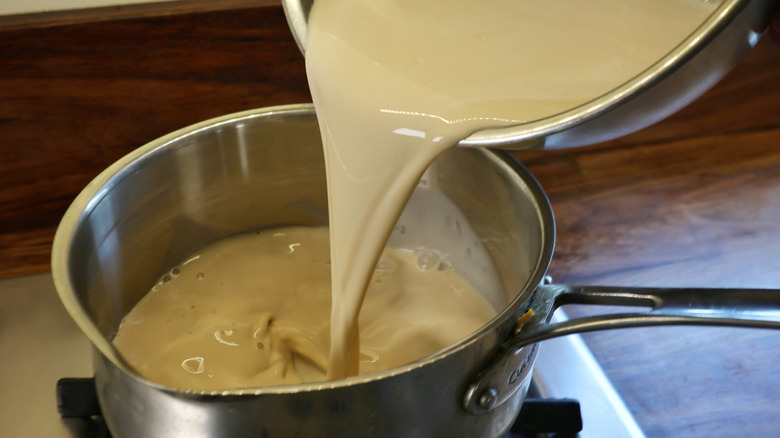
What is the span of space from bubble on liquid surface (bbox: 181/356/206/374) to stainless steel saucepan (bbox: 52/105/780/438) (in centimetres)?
8

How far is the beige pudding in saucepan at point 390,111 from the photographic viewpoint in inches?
21.7

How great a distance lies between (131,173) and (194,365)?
175 mm

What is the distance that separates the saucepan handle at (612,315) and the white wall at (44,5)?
533 mm

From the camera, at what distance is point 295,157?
789 mm

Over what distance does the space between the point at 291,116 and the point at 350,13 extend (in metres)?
0.15

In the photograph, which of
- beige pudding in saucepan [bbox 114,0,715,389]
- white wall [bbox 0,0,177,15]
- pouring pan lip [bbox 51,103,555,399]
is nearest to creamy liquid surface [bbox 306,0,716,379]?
beige pudding in saucepan [bbox 114,0,715,389]

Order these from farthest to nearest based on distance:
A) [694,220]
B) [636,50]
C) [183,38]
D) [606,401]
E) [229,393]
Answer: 1. [694,220]
2. [183,38]
3. [606,401]
4. [636,50]
5. [229,393]

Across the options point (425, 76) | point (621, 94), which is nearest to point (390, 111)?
point (425, 76)

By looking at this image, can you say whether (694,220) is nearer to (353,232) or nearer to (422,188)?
(422,188)

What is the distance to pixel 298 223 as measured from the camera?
86cm

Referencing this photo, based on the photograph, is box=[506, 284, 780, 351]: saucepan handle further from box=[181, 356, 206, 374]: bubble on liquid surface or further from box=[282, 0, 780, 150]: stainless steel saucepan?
box=[181, 356, 206, 374]: bubble on liquid surface

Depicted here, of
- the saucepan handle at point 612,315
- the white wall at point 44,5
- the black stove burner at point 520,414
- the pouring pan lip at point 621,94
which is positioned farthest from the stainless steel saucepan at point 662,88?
the white wall at point 44,5

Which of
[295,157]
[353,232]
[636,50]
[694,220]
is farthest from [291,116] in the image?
[694,220]

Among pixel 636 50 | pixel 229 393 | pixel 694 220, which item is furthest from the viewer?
pixel 694 220
